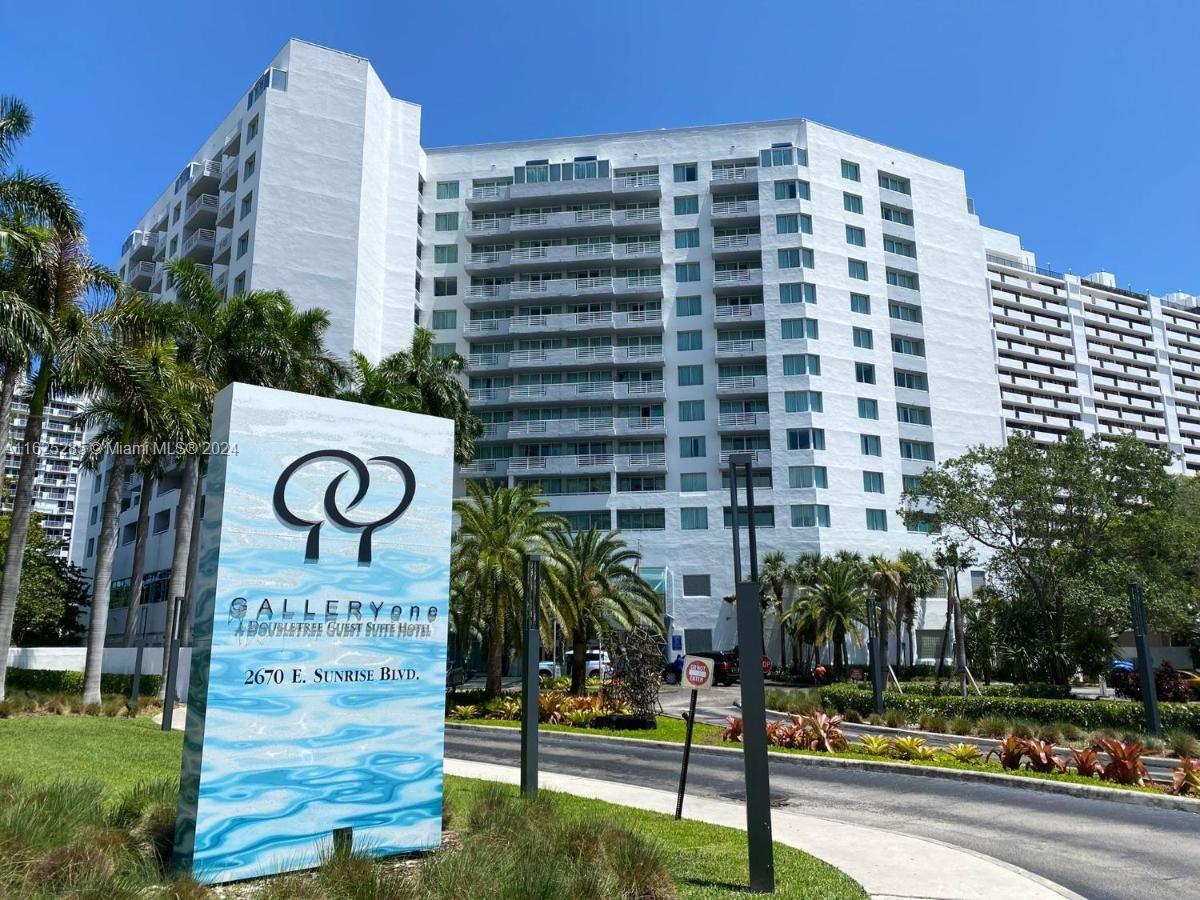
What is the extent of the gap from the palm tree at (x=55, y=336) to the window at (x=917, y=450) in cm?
5745

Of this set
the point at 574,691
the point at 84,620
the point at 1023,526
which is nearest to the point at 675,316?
the point at 1023,526

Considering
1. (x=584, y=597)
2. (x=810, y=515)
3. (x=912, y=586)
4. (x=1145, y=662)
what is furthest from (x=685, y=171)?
(x=1145, y=662)

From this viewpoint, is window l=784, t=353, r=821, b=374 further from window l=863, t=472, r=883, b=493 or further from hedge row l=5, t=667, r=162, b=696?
hedge row l=5, t=667, r=162, b=696

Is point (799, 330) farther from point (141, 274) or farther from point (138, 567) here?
point (141, 274)

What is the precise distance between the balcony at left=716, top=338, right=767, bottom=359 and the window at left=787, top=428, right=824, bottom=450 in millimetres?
6884

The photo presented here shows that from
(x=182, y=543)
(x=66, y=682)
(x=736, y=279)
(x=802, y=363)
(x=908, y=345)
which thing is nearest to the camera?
(x=182, y=543)

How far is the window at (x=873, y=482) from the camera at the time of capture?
65375 mm

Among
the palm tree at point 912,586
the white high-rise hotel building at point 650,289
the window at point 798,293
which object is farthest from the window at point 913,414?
the palm tree at point 912,586

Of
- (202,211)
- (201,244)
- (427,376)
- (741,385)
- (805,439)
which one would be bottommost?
(805,439)

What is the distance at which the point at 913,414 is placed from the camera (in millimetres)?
69562

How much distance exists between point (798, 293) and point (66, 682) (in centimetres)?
5465

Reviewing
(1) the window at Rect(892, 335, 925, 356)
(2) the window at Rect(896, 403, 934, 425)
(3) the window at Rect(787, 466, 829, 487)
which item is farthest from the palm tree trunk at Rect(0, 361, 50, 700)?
(1) the window at Rect(892, 335, 925, 356)

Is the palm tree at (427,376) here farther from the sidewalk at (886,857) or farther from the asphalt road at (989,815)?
the sidewalk at (886,857)

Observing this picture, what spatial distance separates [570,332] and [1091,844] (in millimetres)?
60981
